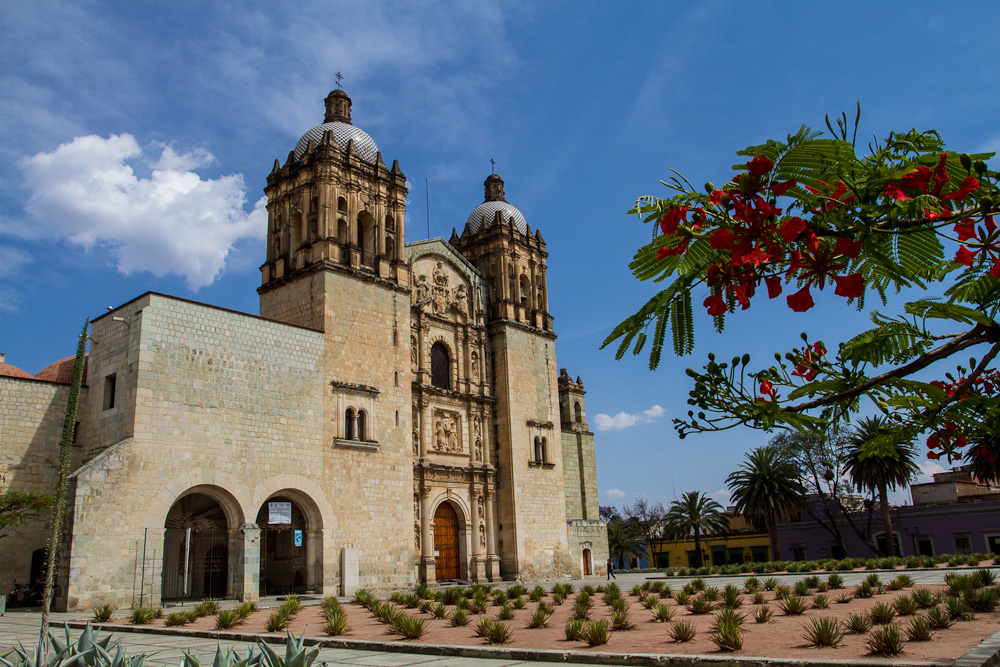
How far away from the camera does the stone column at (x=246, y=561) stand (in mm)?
20062

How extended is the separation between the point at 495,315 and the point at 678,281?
2919cm

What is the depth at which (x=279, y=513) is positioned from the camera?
21750 millimetres

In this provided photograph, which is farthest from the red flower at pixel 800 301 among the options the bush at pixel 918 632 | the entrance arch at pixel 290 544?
the entrance arch at pixel 290 544

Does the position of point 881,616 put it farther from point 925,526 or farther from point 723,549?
point 723,549

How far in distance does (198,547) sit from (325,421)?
5144 mm

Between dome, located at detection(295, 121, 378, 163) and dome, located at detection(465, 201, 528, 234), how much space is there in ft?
24.1

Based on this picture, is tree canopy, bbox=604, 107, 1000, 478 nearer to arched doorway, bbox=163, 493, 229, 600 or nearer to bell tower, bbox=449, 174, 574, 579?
arched doorway, bbox=163, 493, 229, 600

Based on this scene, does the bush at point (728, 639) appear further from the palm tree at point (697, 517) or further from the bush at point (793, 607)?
the palm tree at point (697, 517)

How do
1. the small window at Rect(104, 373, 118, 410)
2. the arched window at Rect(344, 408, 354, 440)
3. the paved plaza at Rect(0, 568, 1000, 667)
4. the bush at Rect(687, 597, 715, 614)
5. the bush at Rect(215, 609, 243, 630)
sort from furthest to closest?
the arched window at Rect(344, 408, 354, 440) < the small window at Rect(104, 373, 118, 410) < the bush at Rect(687, 597, 715, 614) < the bush at Rect(215, 609, 243, 630) < the paved plaza at Rect(0, 568, 1000, 667)

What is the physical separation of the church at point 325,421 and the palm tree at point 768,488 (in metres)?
10.2

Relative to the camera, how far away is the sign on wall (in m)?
21.6

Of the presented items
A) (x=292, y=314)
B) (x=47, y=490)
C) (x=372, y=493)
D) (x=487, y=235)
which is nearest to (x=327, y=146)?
(x=292, y=314)

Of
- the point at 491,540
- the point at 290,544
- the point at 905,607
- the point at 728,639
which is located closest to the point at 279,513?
the point at 290,544

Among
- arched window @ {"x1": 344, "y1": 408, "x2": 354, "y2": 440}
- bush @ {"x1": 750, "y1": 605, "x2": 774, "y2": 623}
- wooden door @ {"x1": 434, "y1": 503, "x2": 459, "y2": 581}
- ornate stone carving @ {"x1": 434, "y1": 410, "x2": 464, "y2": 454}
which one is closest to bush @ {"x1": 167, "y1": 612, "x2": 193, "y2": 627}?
bush @ {"x1": 750, "y1": 605, "x2": 774, "y2": 623}
